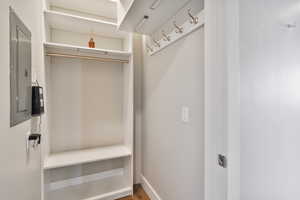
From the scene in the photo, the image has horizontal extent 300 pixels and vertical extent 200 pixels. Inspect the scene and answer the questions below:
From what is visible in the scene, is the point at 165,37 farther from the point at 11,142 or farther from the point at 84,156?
the point at 84,156

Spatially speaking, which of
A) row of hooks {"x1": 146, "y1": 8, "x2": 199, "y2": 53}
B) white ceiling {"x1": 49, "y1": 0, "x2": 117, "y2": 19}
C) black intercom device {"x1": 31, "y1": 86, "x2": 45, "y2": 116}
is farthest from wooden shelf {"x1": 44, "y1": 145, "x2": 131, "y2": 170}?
white ceiling {"x1": 49, "y1": 0, "x2": 117, "y2": 19}

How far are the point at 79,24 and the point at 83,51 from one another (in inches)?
12.0

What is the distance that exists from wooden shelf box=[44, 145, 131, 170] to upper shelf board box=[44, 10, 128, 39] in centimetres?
153

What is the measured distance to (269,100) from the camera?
910mm

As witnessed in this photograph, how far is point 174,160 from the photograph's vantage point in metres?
1.52

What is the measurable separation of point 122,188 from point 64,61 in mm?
1839

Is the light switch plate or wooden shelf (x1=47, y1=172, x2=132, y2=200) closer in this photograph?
the light switch plate

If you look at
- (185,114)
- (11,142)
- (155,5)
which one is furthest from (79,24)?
(185,114)

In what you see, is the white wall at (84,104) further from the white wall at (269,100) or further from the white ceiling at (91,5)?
the white wall at (269,100)

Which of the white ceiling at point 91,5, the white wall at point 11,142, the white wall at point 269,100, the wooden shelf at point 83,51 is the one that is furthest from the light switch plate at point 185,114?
the white ceiling at point 91,5

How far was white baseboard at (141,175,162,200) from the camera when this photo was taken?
187 centimetres

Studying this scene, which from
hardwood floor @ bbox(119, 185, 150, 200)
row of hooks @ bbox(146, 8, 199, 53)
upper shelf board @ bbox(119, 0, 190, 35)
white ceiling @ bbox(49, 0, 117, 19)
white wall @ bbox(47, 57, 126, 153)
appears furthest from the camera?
hardwood floor @ bbox(119, 185, 150, 200)

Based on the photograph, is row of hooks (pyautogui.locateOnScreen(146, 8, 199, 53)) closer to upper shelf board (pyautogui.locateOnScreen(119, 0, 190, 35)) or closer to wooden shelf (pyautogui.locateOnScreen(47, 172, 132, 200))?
upper shelf board (pyautogui.locateOnScreen(119, 0, 190, 35))

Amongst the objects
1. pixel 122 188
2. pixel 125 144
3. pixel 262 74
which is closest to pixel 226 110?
pixel 262 74
